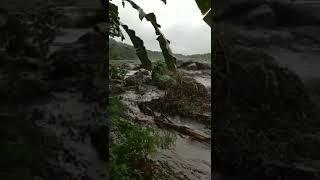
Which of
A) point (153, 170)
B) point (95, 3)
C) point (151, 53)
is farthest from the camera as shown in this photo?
point (151, 53)

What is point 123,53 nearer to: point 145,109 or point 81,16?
point 145,109

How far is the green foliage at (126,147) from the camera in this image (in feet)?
10.1

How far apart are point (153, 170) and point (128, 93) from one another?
6.05ft

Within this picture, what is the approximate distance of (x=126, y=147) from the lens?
11.0ft

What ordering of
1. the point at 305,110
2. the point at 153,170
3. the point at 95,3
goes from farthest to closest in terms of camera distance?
the point at 153,170
the point at 95,3
the point at 305,110

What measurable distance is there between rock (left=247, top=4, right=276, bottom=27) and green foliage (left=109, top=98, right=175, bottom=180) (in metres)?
1.91

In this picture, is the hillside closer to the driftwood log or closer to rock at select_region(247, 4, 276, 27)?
the driftwood log

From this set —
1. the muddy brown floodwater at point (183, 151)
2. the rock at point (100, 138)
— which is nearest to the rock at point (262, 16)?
the rock at point (100, 138)

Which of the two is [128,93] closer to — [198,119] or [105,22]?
[198,119]

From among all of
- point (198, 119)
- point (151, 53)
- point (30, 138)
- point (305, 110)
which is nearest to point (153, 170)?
point (198, 119)

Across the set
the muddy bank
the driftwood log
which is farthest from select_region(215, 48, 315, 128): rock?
the driftwood log

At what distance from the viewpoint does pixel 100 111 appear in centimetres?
138

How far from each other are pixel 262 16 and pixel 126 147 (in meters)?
2.29

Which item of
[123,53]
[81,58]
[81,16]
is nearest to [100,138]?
[81,58]
